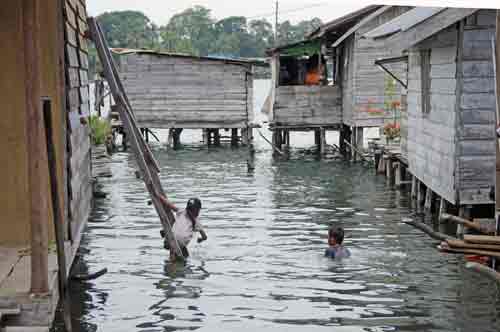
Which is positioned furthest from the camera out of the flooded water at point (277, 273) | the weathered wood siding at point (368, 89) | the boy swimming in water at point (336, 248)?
the weathered wood siding at point (368, 89)

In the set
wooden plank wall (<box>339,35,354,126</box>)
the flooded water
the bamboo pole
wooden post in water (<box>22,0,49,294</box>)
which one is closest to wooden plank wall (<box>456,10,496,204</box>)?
the flooded water

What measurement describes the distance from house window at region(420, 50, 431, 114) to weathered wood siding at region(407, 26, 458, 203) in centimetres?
20

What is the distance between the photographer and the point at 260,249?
51.2ft

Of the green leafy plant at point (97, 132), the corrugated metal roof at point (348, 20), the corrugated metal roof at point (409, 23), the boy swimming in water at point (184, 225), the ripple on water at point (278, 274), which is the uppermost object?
the corrugated metal roof at point (348, 20)

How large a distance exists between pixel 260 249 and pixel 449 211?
3.72 meters

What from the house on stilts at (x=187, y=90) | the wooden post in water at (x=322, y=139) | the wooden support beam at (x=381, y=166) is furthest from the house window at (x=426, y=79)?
the house on stilts at (x=187, y=90)

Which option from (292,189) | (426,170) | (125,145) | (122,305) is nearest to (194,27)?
(125,145)

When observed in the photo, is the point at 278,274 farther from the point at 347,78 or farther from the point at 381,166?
the point at 347,78

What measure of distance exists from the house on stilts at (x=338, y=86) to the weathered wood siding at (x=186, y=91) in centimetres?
156

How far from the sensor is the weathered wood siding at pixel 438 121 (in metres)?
15.7

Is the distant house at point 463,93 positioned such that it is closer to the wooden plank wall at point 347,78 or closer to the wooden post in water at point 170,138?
the wooden plank wall at point 347,78

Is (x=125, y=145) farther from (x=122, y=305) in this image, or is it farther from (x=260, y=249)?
(x=122, y=305)

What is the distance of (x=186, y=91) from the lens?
3709 centimetres

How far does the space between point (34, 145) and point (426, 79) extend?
1190 centimetres
